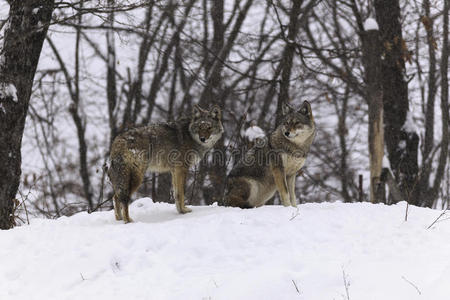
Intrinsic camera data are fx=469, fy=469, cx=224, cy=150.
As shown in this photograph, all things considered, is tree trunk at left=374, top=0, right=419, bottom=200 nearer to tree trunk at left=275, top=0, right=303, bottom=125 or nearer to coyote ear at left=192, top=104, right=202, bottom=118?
tree trunk at left=275, top=0, right=303, bottom=125

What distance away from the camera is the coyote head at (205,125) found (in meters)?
8.12

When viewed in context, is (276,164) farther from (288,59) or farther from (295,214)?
(288,59)

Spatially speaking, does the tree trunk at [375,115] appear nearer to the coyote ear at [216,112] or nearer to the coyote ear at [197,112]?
the coyote ear at [216,112]

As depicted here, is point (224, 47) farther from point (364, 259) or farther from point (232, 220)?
point (364, 259)

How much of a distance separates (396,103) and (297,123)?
693cm

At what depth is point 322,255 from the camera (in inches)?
220

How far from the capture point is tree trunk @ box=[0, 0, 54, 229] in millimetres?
8539

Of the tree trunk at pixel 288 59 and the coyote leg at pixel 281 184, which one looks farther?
the tree trunk at pixel 288 59

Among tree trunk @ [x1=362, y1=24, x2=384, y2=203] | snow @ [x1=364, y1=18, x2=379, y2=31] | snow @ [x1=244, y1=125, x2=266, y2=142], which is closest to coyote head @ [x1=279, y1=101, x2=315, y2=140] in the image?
snow @ [x1=244, y1=125, x2=266, y2=142]

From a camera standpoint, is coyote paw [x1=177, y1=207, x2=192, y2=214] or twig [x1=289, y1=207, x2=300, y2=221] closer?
twig [x1=289, y1=207, x2=300, y2=221]

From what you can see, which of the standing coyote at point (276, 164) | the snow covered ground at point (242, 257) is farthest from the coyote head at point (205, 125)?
the snow covered ground at point (242, 257)

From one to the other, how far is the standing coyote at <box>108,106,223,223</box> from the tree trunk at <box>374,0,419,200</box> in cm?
731

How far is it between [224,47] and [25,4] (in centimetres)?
770

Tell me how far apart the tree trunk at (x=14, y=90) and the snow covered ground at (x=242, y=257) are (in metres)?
1.94
